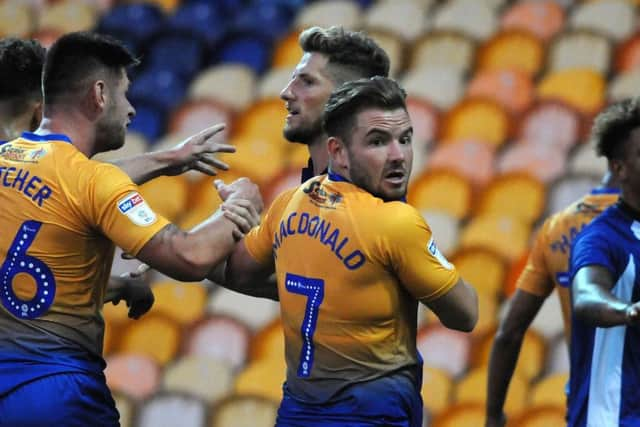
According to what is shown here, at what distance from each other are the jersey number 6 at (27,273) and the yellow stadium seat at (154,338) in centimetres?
328

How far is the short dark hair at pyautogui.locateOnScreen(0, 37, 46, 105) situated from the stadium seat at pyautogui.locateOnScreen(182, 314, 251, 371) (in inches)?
110

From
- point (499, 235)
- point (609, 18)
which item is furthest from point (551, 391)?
point (609, 18)

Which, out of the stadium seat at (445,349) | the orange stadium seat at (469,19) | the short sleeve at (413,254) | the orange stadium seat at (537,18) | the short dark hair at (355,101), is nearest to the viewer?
the short sleeve at (413,254)

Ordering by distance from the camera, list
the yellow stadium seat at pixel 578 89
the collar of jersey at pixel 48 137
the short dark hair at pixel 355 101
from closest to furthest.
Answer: the short dark hair at pixel 355 101
the collar of jersey at pixel 48 137
the yellow stadium seat at pixel 578 89

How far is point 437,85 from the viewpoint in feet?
27.1

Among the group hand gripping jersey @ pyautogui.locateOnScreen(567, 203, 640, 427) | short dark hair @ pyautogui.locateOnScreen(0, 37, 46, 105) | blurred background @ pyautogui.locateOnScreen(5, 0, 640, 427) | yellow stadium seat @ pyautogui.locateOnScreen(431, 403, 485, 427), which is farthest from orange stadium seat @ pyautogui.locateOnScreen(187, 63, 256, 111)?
hand gripping jersey @ pyautogui.locateOnScreen(567, 203, 640, 427)

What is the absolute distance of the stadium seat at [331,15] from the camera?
29.7ft

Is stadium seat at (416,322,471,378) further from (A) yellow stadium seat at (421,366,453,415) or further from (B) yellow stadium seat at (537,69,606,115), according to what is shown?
(B) yellow stadium seat at (537,69,606,115)

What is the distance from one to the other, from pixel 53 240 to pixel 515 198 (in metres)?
4.10

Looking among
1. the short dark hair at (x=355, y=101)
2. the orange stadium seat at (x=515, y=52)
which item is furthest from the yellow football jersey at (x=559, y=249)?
the orange stadium seat at (x=515, y=52)

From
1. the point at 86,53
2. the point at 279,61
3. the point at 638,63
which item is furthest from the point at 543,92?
the point at 86,53

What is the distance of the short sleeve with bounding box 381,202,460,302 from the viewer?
3379mm

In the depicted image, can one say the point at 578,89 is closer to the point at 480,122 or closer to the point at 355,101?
the point at 480,122

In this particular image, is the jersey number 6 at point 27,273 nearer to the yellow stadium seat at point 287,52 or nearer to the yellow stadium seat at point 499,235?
the yellow stadium seat at point 499,235
